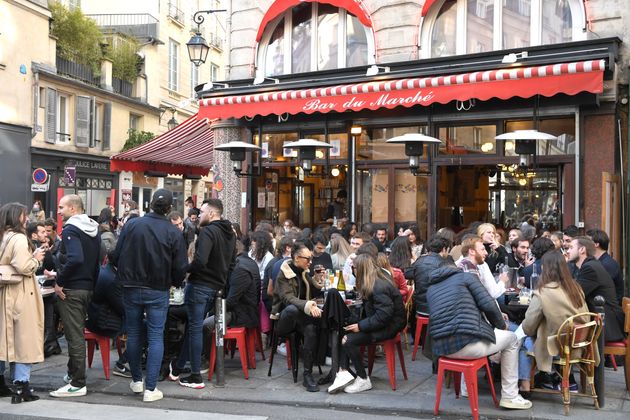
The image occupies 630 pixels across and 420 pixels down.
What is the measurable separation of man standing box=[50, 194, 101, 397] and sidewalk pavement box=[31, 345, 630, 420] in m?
0.34

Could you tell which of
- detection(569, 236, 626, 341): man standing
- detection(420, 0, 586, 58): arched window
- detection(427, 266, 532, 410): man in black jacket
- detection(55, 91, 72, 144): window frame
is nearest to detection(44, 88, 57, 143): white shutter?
detection(55, 91, 72, 144): window frame

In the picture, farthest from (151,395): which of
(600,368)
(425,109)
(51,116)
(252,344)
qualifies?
(51,116)

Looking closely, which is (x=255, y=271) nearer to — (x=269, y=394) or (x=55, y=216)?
(x=269, y=394)

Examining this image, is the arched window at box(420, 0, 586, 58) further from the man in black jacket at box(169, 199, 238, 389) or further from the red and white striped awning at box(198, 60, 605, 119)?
the man in black jacket at box(169, 199, 238, 389)

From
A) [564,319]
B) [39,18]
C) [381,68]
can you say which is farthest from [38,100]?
[564,319]

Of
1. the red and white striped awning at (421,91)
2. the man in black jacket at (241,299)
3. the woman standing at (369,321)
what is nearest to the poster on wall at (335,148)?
the red and white striped awning at (421,91)

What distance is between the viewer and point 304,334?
6840 mm

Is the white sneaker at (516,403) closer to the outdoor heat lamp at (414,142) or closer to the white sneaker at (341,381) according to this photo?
the white sneaker at (341,381)

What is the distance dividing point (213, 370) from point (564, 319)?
3.82 m

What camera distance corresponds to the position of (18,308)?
6.27 metres

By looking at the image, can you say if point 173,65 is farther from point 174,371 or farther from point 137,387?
point 137,387

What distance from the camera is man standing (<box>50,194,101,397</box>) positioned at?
6.45 m

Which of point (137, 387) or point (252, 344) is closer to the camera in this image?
point (137, 387)

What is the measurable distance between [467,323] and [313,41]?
9.18m
